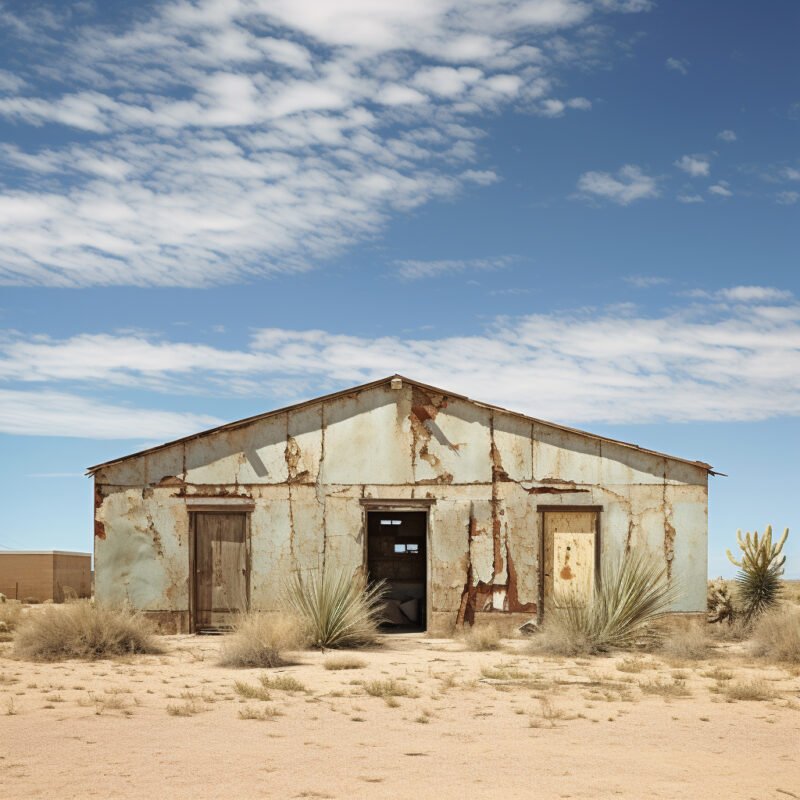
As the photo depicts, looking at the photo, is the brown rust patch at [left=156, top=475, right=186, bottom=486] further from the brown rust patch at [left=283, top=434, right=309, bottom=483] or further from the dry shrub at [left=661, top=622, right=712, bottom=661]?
the dry shrub at [left=661, top=622, right=712, bottom=661]

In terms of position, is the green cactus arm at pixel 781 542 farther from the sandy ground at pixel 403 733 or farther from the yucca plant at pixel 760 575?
the sandy ground at pixel 403 733

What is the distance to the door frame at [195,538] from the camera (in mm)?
17703

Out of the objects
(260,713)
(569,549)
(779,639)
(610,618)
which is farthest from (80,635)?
(779,639)

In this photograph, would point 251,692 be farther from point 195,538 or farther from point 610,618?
point 195,538

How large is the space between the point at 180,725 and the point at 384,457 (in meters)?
9.22

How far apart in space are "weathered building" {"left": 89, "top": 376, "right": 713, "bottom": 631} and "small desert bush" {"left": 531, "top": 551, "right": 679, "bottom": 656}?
174 cm

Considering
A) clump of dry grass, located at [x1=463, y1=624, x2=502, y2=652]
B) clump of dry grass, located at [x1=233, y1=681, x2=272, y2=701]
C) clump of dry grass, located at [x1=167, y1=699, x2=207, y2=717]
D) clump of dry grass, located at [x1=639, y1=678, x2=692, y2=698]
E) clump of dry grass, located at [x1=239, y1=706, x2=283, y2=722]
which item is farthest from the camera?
clump of dry grass, located at [x1=463, y1=624, x2=502, y2=652]

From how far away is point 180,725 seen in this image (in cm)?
901

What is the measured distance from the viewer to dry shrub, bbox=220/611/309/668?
516 inches

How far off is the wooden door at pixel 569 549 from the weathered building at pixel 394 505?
25 millimetres

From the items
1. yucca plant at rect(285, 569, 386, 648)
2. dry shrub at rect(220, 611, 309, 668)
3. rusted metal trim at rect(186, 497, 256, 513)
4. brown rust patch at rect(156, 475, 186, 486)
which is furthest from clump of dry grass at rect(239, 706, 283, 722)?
brown rust patch at rect(156, 475, 186, 486)

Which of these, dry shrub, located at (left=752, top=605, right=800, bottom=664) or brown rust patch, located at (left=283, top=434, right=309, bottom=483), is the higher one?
brown rust patch, located at (left=283, top=434, right=309, bottom=483)

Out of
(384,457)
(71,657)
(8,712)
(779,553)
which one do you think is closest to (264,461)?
(384,457)

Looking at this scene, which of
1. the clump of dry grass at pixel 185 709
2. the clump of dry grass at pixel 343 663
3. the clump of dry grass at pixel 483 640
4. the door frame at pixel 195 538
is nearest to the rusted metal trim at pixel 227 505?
the door frame at pixel 195 538
